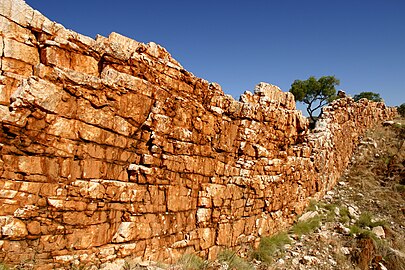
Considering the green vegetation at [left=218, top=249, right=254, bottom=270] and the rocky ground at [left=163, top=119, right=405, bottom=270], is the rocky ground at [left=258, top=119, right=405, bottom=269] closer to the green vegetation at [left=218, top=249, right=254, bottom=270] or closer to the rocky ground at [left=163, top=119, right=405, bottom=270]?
the rocky ground at [left=163, top=119, right=405, bottom=270]

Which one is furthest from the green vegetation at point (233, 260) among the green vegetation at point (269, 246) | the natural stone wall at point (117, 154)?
the green vegetation at point (269, 246)

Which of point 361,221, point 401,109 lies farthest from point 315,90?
point 361,221

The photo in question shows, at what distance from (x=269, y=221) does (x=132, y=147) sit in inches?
209

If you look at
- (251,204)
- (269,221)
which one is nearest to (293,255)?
(269,221)

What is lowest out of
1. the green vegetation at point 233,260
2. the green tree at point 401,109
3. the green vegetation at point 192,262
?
the green vegetation at point 233,260

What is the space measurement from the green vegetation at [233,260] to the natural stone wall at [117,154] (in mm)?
220

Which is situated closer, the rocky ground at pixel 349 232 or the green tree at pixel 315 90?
the rocky ground at pixel 349 232

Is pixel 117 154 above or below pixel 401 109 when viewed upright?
below

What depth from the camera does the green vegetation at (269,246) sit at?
7.38 metres

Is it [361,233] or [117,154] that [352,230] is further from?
[117,154]

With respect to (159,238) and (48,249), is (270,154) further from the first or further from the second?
(48,249)

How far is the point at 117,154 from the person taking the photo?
17.5 feet

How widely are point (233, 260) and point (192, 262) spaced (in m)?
1.31

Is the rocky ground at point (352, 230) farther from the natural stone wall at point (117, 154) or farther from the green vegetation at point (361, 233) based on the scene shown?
the natural stone wall at point (117, 154)
